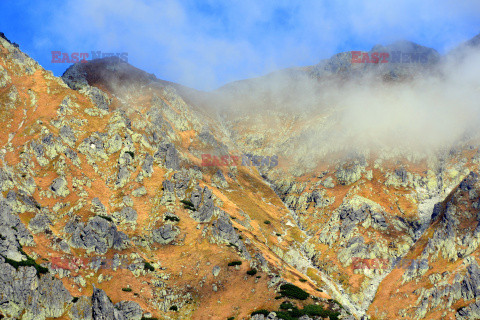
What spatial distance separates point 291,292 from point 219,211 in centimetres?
3611

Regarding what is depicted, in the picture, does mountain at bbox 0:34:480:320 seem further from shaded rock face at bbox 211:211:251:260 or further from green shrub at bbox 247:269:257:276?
green shrub at bbox 247:269:257:276

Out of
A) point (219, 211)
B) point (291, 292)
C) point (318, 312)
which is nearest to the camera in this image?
point (318, 312)

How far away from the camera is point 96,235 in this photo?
261 feet

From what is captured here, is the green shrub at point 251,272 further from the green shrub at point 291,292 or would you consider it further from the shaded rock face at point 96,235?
the shaded rock face at point 96,235

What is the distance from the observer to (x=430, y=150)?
527 ft

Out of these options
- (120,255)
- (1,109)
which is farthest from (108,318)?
(1,109)

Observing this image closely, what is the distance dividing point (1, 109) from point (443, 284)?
13360 centimetres

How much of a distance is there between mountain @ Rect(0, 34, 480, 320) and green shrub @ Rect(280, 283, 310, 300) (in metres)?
0.50

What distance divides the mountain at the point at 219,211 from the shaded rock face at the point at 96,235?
297mm

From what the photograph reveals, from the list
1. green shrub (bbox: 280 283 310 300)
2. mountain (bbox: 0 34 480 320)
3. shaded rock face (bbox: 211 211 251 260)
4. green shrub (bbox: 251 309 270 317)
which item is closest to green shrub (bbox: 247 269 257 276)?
mountain (bbox: 0 34 480 320)

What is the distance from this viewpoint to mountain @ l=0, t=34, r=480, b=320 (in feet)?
238

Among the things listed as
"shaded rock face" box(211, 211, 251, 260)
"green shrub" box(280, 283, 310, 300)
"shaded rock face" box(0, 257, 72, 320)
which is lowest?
"green shrub" box(280, 283, 310, 300)

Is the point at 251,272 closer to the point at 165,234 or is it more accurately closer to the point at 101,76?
the point at 165,234

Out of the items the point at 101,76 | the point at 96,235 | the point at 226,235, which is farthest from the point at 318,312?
the point at 101,76
